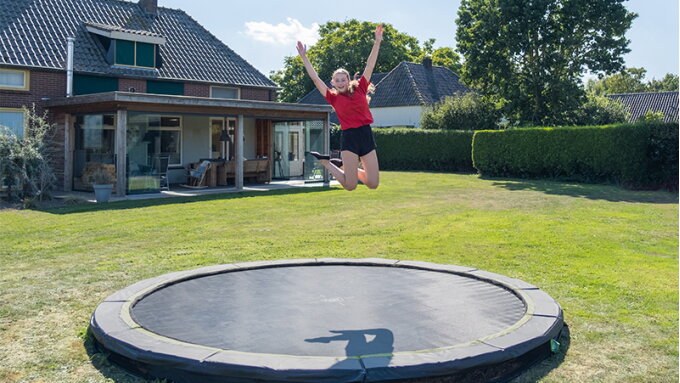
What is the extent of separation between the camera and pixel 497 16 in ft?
74.4

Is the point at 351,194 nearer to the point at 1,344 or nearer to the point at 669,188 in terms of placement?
the point at 669,188

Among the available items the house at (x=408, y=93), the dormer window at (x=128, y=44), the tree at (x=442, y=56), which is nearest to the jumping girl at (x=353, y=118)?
the dormer window at (x=128, y=44)

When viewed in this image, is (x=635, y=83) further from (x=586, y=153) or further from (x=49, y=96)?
(x=49, y=96)

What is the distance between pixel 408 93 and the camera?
111 feet

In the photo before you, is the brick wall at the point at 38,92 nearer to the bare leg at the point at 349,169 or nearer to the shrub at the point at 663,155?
the bare leg at the point at 349,169

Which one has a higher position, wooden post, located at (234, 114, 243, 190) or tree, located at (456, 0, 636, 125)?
tree, located at (456, 0, 636, 125)

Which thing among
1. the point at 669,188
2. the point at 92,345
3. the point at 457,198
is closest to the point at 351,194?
the point at 457,198

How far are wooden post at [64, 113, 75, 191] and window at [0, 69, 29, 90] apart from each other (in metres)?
1.39

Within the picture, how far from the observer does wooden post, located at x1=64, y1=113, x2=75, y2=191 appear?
1603cm

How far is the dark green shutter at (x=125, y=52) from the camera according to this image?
60.1 feet

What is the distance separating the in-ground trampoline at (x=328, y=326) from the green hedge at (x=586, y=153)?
13.0 metres

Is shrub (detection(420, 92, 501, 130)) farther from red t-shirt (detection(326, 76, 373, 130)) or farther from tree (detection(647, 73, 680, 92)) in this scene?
tree (detection(647, 73, 680, 92))

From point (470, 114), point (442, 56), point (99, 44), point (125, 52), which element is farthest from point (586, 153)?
point (442, 56)

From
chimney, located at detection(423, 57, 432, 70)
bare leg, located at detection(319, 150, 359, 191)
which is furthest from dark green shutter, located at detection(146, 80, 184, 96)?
chimney, located at detection(423, 57, 432, 70)
